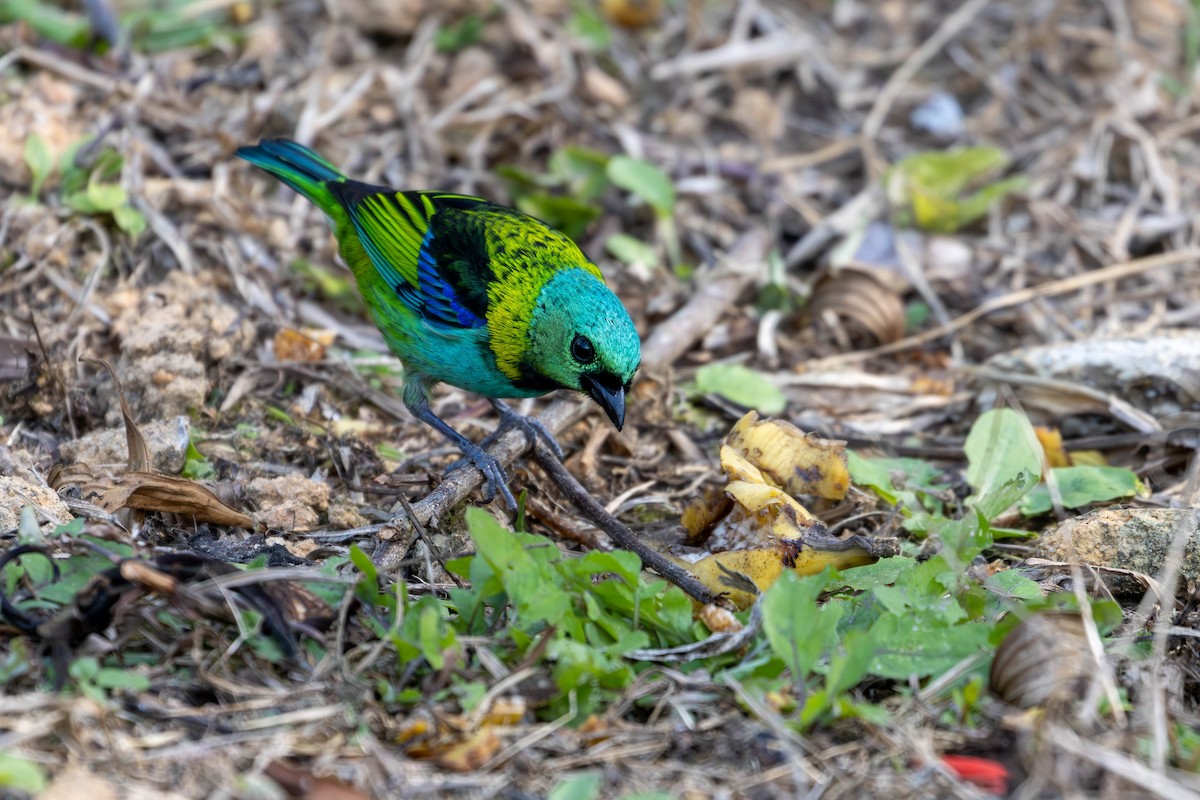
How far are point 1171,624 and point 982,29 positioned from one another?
202 inches

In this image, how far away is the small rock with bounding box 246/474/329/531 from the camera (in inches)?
151

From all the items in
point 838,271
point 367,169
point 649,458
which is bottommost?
point 649,458

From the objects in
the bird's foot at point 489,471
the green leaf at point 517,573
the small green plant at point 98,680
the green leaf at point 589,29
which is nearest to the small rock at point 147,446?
the bird's foot at point 489,471

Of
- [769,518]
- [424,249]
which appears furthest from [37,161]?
[769,518]

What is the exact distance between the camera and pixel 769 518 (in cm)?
371

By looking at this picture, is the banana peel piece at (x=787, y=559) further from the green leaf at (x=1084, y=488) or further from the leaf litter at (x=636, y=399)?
the green leaf at (x=1084, y=488)

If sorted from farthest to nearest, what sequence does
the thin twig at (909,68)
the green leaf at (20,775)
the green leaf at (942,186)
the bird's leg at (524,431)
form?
the thin twig at (909,68) < the green leaf at (942,186) < the bird's leg at (524,431) < the green leaf at (20,775)

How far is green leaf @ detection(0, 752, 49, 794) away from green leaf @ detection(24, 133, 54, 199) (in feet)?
12.1

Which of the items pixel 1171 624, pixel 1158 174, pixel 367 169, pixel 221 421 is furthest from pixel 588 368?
pixel 1158 174

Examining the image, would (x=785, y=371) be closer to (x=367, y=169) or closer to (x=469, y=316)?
(x=469, y=316)

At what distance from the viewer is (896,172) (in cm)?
621

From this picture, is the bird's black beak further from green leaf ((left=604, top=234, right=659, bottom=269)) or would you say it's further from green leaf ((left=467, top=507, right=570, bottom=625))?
green leaf ((left=604, top=234, right=659, bottom=269))

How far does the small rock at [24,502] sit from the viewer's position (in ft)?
10.7

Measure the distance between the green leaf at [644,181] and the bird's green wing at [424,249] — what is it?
3.98 ft
